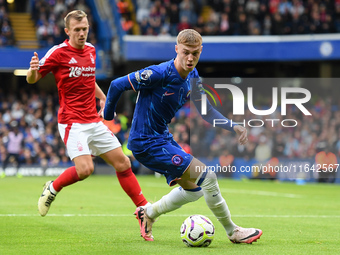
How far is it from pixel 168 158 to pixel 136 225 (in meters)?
2.02

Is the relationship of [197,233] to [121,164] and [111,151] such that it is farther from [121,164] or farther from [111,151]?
[111,151]

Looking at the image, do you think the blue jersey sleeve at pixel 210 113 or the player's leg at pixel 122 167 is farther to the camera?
the player's leg at pixel 122 167

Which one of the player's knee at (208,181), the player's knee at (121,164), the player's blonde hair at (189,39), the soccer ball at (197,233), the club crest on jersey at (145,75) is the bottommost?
the soccer ball at (197,233)

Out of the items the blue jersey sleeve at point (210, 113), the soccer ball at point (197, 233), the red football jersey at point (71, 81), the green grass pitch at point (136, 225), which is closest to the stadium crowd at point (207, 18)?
the green grass pitch at point (136, 225)

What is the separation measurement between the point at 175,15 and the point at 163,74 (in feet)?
64.0

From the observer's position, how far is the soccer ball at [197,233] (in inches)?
239

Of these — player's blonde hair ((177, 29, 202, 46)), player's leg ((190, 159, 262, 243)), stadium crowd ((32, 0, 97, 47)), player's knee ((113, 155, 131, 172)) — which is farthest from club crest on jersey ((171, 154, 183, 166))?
stadium crowd ((32, 0, 97, 47))

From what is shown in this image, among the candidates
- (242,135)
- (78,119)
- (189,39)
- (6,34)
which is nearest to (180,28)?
(6,34)

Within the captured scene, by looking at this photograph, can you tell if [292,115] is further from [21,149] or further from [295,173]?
[21,149]

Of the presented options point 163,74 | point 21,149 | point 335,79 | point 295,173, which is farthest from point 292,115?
point 163,74

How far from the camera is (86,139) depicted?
24.0ft

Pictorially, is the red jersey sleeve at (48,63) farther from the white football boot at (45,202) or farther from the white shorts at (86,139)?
the white football boot at (45,202)

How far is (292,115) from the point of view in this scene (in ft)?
63.7

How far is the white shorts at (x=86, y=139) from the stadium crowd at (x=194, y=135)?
11.4 metres
